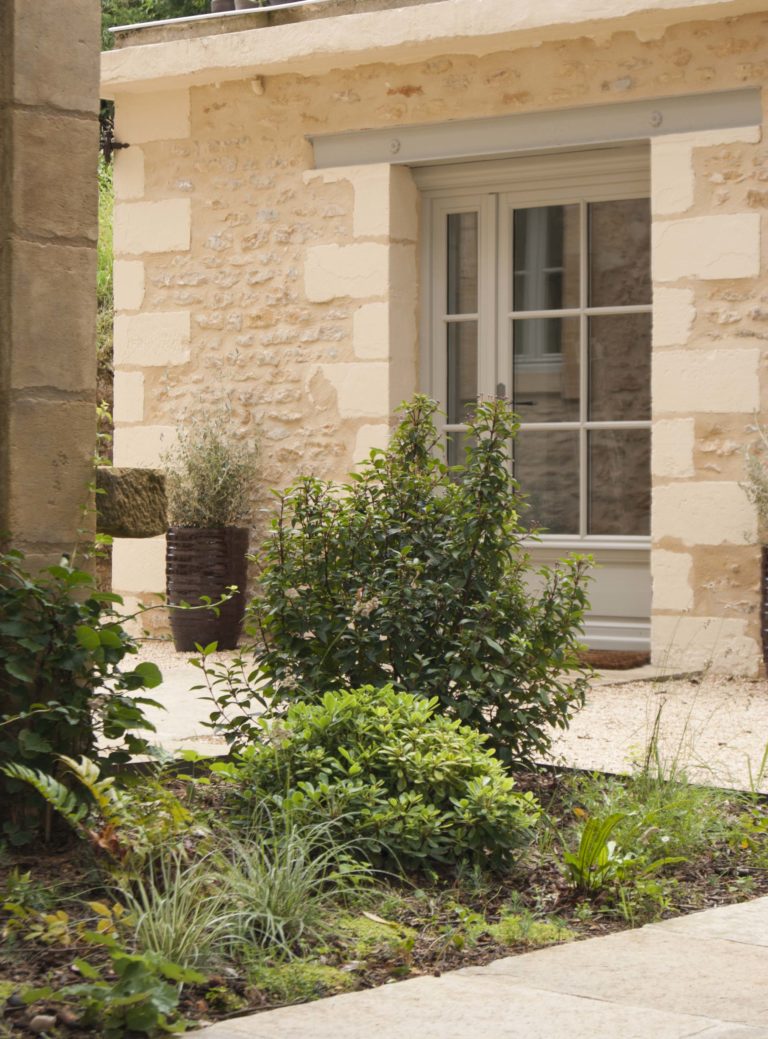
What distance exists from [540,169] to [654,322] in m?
1.24

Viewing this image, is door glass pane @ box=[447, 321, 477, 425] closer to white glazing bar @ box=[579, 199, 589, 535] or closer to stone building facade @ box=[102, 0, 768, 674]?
stone building facade @ box=[102, 0, 768, 674]

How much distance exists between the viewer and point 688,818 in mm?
3914

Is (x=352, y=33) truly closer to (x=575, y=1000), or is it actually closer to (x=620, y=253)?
(x=620, y=253)

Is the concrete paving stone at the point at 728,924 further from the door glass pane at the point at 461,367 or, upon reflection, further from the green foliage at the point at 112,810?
the door glass pane at the point at 461,367

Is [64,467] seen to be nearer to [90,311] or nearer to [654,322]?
[90,311]

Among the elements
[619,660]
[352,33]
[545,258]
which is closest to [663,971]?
[619,660]

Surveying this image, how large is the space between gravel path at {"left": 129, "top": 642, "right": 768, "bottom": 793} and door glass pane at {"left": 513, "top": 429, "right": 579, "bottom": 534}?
104 centimetres

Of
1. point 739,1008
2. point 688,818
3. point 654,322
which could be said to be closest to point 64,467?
point 688,818

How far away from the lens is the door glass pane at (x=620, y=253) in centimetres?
823

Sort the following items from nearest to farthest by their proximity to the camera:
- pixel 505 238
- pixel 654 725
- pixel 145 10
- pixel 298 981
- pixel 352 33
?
pixel 298 981 < pixel 654 725 < pixel 352 33 < pixel 505 238 < pixel 145 10

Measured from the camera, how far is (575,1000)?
8.66 ft

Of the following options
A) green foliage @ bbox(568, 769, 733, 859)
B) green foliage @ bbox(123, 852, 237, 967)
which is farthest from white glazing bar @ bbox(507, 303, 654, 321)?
green foliage @ bbox(123, 852, 237, 967)

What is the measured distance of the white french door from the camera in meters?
8.23

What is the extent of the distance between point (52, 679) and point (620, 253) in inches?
211
